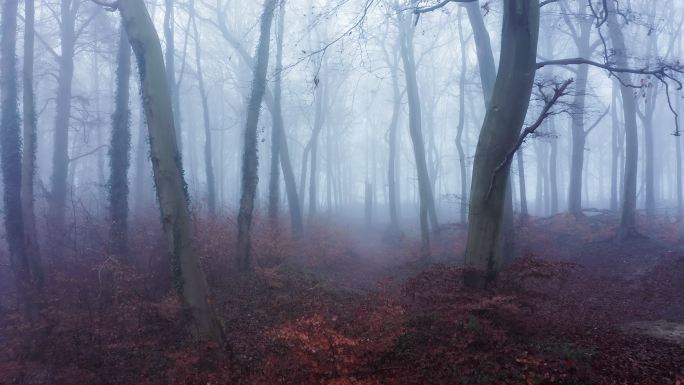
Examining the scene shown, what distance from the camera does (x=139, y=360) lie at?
7473 millimetres

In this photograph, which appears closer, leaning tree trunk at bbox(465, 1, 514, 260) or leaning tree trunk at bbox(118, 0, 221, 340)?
leaning tree trunk at bbox(118, 0, 221, 340)

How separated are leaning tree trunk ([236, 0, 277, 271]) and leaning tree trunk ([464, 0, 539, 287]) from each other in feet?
21.7

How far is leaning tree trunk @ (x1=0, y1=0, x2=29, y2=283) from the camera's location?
34.0 ft

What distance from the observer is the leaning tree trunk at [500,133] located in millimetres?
6516

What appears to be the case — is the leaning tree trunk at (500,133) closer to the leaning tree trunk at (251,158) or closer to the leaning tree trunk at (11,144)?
the leaning tree trunk at (251,158)

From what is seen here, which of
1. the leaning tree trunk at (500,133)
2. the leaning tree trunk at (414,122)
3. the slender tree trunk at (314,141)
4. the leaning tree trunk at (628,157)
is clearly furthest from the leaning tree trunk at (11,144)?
the leaning tree trunk at (628,157)

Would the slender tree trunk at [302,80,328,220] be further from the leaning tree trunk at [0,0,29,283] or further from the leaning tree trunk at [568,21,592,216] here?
the leaning tree trunk at [0,0,29,283]

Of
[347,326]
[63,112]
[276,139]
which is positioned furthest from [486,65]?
[63,112]

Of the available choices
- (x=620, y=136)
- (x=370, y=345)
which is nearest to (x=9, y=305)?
(x=370, y=345)

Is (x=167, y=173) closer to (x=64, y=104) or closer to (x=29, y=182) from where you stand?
(x=29, y=182)

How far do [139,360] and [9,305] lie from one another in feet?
16.9

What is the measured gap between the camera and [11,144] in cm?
1115

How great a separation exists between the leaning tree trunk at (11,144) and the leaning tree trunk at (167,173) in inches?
240

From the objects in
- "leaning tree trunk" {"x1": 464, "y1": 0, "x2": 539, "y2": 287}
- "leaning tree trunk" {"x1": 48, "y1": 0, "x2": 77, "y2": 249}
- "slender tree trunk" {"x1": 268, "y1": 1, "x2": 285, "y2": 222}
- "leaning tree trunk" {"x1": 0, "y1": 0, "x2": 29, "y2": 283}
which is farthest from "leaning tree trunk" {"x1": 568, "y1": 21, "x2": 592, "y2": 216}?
"leaning tree trunk" {"x1": 48, "y1": 0, "x2": 77, "y2": 249}
